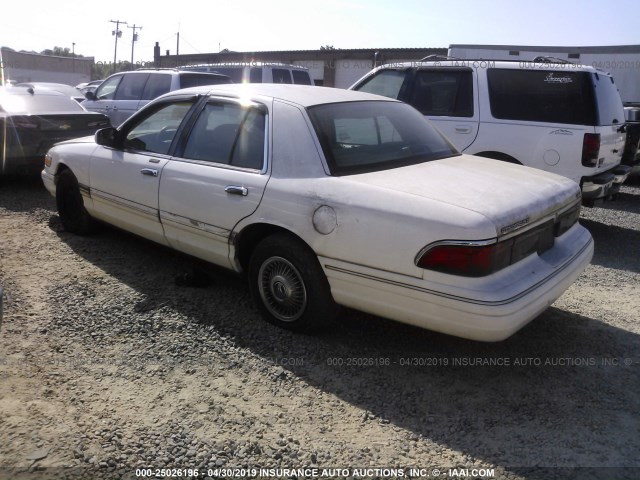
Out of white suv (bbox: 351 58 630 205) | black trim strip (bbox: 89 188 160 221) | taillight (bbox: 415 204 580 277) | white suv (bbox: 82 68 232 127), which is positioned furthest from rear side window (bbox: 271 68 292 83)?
taillight (bbox: 415 204 580 277)

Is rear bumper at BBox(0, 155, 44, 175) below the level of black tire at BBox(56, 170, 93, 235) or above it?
above

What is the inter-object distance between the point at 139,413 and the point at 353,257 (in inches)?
54.6

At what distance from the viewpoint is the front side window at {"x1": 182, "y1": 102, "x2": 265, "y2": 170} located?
3.85 metres

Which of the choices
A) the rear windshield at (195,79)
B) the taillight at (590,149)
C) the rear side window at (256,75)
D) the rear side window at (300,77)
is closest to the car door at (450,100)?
the taillight at (590,149)

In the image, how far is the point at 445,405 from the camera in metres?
3.05

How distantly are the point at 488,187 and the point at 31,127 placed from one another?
246 inches

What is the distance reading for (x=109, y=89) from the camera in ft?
36.8

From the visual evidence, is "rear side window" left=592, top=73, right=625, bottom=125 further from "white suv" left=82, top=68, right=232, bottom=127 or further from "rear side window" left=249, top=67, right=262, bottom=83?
"rear side window" left=249, top=67, right=262, bottom=83

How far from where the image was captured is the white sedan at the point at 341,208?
2.95 meters

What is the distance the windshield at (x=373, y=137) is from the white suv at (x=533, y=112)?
2383 mm

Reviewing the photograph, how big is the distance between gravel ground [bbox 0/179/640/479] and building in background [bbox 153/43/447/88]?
946 inches

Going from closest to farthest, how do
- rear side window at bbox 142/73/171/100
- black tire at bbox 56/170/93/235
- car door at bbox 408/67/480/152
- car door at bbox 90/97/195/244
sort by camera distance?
1. car door at bbox 90/97/195/244
2. black tire at bbox 56/170/93/235
3. car door at bbox 408/67/480/152
4. rear side window at bbox 142/73/171/100

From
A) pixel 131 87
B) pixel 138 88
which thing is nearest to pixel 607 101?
pixel 138 88

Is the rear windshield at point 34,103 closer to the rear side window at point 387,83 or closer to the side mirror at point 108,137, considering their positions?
the side mirror at point 108,137
